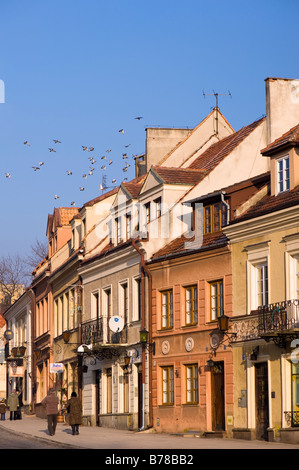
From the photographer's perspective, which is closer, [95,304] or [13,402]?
[95,304]

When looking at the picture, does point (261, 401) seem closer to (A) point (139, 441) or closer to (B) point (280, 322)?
(B) point (280, 322)

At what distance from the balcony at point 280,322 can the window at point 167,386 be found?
667 centimetres

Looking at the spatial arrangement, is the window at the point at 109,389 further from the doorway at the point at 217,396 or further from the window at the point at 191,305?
the doorway at the point at 217,396

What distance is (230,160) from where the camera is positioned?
38.7 m

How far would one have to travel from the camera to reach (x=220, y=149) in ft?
135

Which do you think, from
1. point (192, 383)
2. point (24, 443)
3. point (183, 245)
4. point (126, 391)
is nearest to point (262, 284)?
point (183, 245)

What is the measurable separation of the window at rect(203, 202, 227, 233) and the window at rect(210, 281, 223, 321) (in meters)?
2.09

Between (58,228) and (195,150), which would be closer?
(195,150)

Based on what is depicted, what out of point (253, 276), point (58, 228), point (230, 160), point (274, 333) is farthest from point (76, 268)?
point (274, 333)

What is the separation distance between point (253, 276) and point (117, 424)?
11612 mm

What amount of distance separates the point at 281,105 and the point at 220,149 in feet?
13.0

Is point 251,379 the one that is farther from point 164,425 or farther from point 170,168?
point 170,168

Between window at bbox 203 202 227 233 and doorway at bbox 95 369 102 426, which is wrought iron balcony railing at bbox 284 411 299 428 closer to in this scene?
window at bbox 203 202 227 233

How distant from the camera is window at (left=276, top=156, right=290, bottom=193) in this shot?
32062mm
